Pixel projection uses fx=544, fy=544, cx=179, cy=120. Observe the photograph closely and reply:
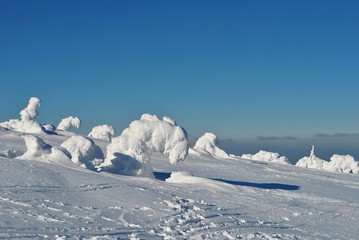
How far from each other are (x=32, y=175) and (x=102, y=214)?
5.64 metres

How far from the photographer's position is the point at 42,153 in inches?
1006

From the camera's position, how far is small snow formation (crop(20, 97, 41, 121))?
67688mm

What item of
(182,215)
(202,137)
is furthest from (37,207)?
(202,137)

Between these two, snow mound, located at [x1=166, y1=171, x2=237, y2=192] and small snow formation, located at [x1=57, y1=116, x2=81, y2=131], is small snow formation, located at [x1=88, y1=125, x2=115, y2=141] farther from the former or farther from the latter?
snow mound, located at [x1=166, y1=171, x2=237, y2=192]

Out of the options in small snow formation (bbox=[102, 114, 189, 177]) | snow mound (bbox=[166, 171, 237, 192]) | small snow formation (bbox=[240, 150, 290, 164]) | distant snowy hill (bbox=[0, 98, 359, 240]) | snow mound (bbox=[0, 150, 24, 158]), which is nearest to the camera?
distant snowy hill (bbox=[0, 98, 359, 240])

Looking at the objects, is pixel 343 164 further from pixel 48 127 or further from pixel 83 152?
pixel 83 152

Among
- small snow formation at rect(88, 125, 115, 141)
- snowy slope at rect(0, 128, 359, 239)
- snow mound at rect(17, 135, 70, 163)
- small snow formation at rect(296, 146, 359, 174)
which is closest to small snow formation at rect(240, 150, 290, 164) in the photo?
small snow formation at rect(296, 146, 359, 174)

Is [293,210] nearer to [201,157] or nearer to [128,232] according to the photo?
[128,232]

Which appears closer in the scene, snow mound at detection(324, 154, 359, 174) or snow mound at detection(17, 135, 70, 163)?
snow mound at detection(17, 135, 70, 163)

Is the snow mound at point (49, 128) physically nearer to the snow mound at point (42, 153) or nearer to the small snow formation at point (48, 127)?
the small snow formation at point (48, 127)

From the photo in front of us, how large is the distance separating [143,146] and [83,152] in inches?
118

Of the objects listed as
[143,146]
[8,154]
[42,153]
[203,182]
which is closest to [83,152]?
[42,153]

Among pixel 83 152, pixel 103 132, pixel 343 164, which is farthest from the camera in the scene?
pixel 343 164

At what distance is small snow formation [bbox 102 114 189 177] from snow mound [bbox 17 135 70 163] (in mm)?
2399
